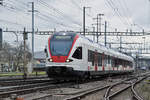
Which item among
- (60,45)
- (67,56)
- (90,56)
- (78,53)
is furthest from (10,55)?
(67,56)

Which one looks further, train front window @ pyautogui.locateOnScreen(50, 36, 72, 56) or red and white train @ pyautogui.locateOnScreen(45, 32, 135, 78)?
train front window @ pyautogui.locateOnScreen(50, 36, 72, 56)

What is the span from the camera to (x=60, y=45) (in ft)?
63.9

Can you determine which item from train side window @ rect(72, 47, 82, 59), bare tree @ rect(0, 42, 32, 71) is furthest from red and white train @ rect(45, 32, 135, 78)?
bare tree @ rect(0, 42, 32, 71)

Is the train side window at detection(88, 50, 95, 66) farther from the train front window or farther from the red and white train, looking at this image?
the train front window

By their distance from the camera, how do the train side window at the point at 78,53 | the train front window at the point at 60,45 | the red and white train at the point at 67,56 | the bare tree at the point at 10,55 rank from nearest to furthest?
the red and white train at the point at 67,56 → the train front window at the point at 60,45 → the train side window at the point at 78,53 → the bare tree at the point at 10,55

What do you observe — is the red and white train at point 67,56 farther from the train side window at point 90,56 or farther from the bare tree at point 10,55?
the bare tree at point 10,55

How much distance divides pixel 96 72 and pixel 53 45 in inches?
266

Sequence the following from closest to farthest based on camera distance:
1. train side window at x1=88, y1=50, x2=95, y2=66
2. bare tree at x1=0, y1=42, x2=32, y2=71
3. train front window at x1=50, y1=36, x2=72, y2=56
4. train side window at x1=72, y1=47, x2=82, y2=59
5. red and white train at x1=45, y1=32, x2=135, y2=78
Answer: red and white train at x1=45, y1=32, x2=135, y2=78 → train front window at x1=50, y1=36, x2=72, y2=56 → train side window at x1=72, y1=47, x2=82, y2=59 → train side window at x1=88, y1=50, x2=95, y2=66 → bare tree at x1=0, y1=42, x2=32, y2=71

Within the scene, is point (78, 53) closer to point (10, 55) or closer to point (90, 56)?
point (90, 56)

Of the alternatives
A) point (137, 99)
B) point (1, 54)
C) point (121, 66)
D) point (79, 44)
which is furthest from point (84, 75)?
point (1, 54)

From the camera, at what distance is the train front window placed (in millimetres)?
19219

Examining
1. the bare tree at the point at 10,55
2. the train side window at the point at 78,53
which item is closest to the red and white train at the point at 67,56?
the train side window at the point at 78,53

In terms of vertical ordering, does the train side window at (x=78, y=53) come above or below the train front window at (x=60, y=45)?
below

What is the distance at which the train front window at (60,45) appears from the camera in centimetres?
1922
